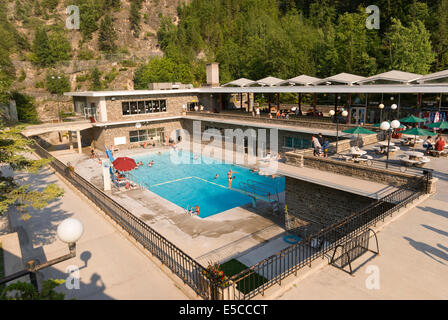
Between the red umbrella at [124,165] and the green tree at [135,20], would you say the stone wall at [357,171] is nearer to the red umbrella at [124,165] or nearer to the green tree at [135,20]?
the red umbrella at [124,165]

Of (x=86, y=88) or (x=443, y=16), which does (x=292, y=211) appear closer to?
(x=443, y=16)

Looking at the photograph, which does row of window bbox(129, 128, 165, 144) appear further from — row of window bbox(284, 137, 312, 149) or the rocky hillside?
the rocky hillside

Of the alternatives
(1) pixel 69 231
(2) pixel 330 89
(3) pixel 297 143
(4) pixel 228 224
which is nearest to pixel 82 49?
(3) pixel 297 143

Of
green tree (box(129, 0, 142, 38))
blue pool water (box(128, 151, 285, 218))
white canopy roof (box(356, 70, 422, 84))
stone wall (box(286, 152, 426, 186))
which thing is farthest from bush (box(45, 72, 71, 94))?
stone wall (box(286, 152, 426, 186))

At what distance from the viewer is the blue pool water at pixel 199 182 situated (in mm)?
23125

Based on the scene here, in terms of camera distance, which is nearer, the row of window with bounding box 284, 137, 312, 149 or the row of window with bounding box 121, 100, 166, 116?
the row of window with bounding box 284, 137, 312, 149

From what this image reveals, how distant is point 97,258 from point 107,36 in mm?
111429

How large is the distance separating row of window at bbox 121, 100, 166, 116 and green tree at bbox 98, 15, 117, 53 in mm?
78548

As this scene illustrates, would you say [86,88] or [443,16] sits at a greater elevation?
[443,16]

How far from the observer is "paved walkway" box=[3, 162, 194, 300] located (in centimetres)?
800

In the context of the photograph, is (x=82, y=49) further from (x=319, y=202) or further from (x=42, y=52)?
(x=319, y=202)

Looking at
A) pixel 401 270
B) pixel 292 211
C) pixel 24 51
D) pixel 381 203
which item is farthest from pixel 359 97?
pixel 24 51

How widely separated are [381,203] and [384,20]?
5789 cm

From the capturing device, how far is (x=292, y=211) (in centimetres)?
1614
